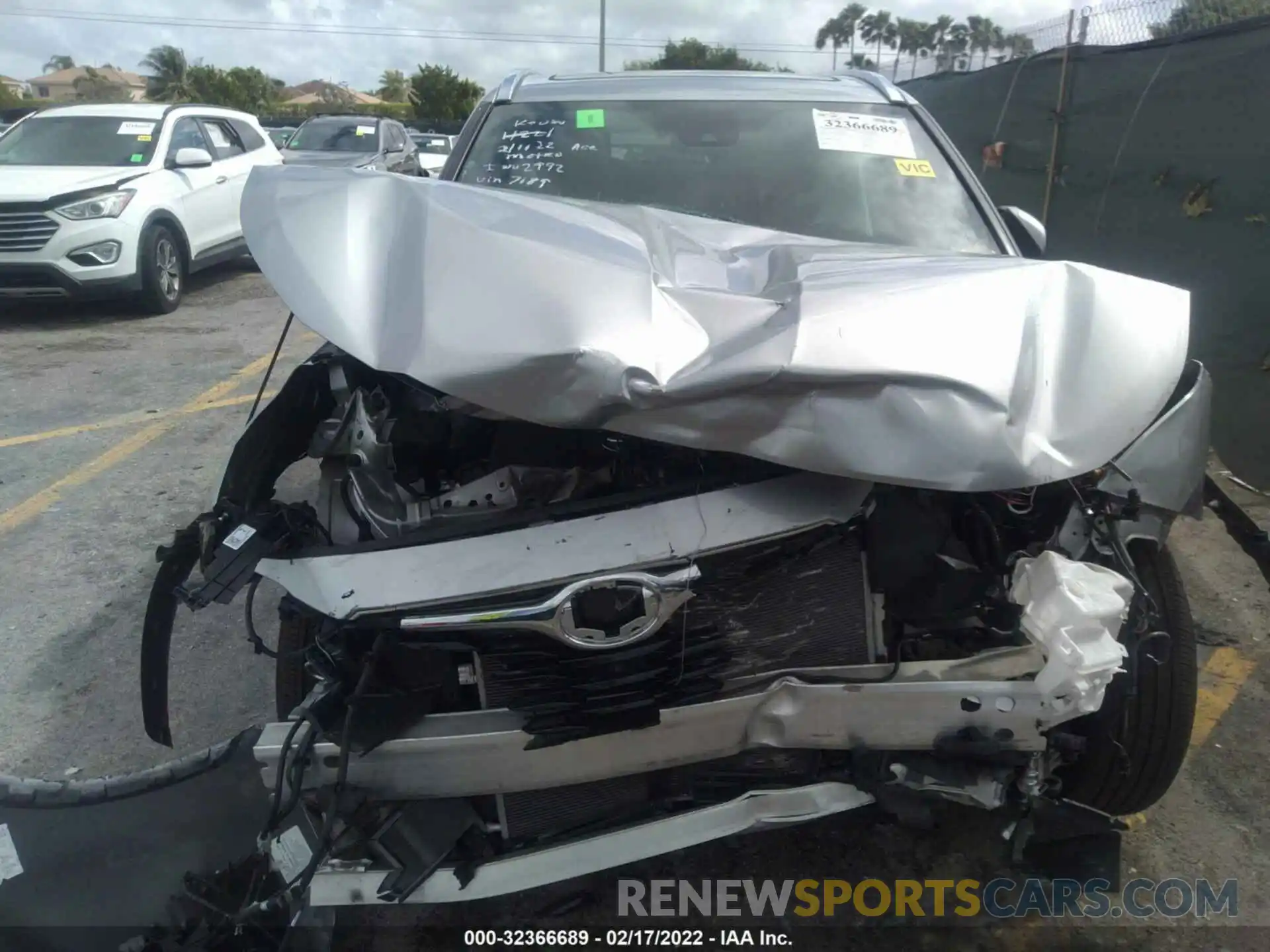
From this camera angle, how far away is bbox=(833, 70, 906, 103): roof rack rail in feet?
11.1

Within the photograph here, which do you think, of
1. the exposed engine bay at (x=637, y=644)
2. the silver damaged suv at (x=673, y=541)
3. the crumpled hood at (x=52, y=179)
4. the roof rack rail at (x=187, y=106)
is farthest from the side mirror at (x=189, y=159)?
the exposed engine bay at (x=637, y=644)

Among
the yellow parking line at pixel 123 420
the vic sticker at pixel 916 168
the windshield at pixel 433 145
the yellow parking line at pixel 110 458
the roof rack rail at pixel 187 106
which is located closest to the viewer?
the vic sticker at pixel 916 168

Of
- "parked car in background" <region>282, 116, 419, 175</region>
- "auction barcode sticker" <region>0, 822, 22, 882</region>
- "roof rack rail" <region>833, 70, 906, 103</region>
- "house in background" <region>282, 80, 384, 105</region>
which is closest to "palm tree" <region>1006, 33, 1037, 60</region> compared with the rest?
"roof rack rail" <region>833, 70, 906, 103</region>

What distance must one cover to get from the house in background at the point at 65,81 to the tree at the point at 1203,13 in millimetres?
72190

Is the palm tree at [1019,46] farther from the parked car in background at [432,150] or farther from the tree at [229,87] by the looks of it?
the tree at [229,87]

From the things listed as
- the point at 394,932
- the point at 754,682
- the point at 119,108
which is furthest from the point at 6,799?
the point at 119,108

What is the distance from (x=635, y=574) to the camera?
1.65m

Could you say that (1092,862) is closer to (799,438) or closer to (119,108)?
(799,438)

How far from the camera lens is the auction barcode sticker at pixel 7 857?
2125 millimetres

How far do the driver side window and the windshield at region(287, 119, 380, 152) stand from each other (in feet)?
10.2

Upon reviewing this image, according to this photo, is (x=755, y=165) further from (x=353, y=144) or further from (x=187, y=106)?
(x=353, y=144)

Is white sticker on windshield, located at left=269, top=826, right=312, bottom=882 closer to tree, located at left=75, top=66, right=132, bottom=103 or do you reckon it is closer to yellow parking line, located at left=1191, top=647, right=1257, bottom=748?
yellow parking line, located at left=1191, top=647, right=1257, bottom=748

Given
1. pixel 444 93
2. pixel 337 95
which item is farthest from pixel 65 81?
pixel 444 93

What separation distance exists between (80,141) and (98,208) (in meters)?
1.38
